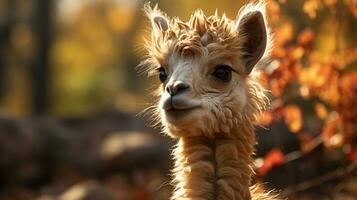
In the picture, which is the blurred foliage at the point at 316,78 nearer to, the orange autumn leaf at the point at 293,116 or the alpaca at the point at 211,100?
the orange autumn leaf at the point at 293,116

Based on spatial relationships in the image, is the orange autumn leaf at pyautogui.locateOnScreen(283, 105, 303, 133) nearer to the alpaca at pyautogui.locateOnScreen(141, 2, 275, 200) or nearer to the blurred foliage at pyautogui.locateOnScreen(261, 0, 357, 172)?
the blurred foliage at pyautogui.locateOnScreen(261, 0, 357, 172)

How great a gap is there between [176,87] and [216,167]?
2.43ft

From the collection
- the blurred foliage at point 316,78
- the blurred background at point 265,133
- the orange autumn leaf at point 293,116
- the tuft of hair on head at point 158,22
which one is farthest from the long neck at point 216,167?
the orange autumn leaf at point 293,116

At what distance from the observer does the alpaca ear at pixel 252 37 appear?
7.05 metres

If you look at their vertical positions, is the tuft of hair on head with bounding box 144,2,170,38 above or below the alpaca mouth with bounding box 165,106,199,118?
above

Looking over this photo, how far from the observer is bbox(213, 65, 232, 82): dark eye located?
6730 millimetres

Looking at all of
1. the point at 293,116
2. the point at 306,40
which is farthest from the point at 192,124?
the point at 293,116

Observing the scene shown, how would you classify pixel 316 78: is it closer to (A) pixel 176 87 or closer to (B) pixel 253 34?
(B) pixel 253 34

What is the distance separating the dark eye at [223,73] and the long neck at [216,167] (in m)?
0.40

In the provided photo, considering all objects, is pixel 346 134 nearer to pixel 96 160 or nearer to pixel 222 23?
pixel 222 23

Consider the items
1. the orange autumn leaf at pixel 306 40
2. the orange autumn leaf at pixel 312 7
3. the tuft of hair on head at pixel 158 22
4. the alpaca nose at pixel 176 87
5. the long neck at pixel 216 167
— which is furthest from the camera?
the orange autumn leaf at pixel 306 40

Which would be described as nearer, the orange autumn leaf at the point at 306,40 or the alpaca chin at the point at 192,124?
the alpaca chin at the point at 192,124

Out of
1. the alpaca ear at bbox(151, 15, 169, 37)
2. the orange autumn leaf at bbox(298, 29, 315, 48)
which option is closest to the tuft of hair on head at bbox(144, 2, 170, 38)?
the alpaca ear at bbox(151, 15, 169, 37)

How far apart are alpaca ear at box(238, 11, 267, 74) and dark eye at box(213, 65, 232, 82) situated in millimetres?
300
